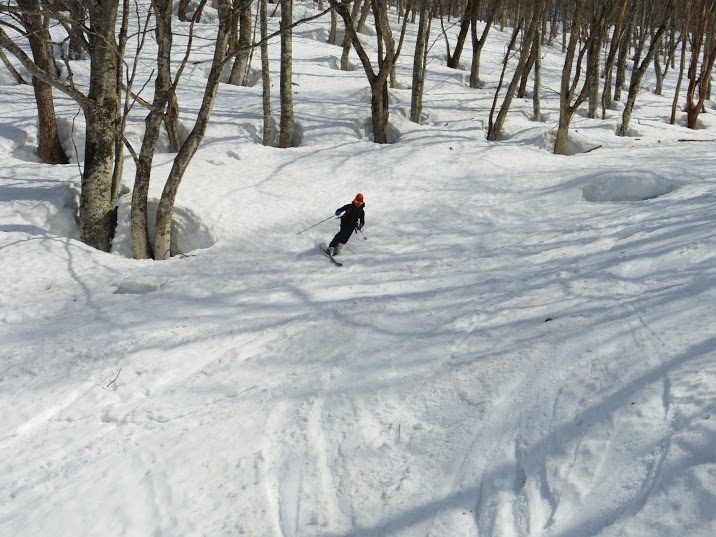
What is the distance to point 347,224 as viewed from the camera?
764cm

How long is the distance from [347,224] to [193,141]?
2454mm

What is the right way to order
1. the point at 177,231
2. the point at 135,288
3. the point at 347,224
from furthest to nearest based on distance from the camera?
the point at 177,231 < the point at 347,224 < the point at 135,288

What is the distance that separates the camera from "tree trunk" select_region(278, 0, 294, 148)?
11.3 m

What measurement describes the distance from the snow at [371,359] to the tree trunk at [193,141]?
445mm

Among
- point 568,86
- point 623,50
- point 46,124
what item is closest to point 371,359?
point 46,124

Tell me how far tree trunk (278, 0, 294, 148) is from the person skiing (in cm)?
530

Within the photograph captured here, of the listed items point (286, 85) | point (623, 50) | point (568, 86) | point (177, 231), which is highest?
point (623, 50)

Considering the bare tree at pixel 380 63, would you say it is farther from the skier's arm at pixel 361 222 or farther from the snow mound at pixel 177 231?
the snow mound at pixel 177 231

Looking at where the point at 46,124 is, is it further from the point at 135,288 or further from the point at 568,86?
the point at 568,86

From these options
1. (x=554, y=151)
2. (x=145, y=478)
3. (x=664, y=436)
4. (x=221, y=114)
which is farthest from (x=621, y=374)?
(x=221, y=114)

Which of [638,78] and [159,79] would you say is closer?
[159,79]

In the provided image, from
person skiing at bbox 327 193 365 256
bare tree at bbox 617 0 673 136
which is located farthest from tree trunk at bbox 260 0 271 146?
bare tree at bbox 617 0 673 136

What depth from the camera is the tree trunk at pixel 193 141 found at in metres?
6.66

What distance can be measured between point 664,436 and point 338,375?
8.73ft
